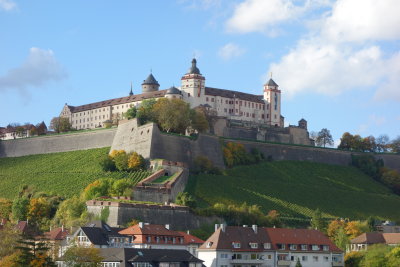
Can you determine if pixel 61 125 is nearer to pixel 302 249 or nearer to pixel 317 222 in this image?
pixel 317 222

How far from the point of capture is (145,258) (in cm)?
6169

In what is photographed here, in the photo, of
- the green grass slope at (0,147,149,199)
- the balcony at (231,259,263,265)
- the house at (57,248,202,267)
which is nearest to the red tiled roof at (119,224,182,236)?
the house at (57,248,202,267)

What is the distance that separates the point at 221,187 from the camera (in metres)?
A: 101

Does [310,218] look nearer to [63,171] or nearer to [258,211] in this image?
[258,211]

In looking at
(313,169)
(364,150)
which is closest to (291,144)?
(313,169)

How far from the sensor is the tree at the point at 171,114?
359 feet

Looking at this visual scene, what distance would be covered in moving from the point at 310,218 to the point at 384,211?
14.3m

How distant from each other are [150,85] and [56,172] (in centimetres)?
3251

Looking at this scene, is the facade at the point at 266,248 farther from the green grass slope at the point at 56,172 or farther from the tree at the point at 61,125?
the tree at the point at 61,125

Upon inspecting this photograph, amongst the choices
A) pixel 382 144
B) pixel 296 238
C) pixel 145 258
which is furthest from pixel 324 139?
pixel 145 258

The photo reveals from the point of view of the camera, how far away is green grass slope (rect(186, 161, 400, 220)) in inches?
3932

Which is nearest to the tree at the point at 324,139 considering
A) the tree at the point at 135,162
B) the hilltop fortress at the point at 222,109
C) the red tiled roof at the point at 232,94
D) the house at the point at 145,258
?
the hilltop fortress at the point at 222,109

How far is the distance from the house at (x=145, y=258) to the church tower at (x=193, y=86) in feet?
204

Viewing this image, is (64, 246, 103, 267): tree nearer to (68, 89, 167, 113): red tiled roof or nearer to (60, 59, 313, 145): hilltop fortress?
(60, 59, 313, 145): hilltop fortress
